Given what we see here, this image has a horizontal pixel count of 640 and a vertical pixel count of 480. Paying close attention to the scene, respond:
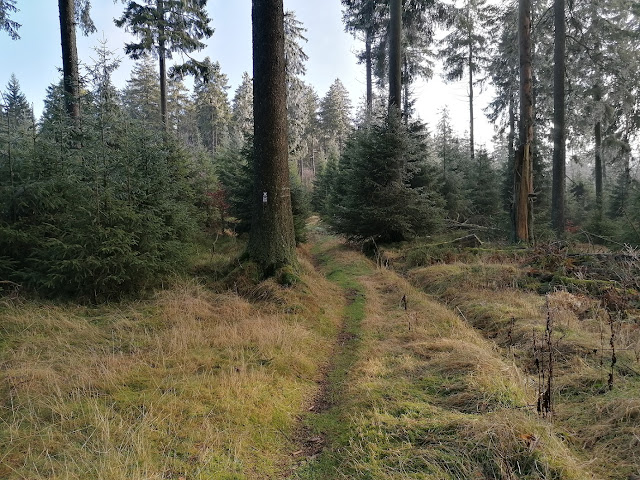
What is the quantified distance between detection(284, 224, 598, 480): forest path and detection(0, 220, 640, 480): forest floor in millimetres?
15

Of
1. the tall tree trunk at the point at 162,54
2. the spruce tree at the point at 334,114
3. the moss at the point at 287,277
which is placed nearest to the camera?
the moss at the point at 287,277

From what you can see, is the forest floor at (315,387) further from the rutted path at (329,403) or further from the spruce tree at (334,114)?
the spruce tree at (334,114)

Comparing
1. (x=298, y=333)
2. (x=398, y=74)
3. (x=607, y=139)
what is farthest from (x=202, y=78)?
(x=607, y=139)

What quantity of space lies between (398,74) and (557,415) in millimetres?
13072

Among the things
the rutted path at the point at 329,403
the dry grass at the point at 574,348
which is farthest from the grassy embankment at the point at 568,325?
the rutted path at the point at 329,403

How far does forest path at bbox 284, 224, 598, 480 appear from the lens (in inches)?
91.4

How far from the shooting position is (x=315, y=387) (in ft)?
12.9

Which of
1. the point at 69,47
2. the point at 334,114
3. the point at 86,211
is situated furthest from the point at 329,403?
the point at 334,114

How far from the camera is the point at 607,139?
18781mm

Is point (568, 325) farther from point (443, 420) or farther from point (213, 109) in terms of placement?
point (213, 109)

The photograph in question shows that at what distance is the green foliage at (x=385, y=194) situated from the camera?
12234 mm

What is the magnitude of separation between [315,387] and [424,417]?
1327mm

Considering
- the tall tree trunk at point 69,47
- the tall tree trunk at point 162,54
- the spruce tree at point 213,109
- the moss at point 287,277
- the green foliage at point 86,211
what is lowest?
the moss at point 287,277

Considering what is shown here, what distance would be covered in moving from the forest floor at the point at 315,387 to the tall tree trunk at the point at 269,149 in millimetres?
739
